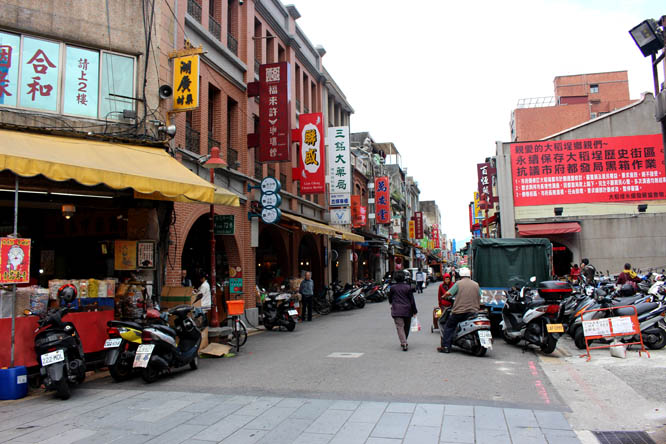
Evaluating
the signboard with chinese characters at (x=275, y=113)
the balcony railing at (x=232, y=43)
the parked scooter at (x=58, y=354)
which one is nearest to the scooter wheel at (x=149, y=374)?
the parked scooter at (x=58, y=354)

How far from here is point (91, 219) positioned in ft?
38.0

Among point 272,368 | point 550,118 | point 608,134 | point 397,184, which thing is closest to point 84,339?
point 272,368

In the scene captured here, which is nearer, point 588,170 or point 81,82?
point 81,82

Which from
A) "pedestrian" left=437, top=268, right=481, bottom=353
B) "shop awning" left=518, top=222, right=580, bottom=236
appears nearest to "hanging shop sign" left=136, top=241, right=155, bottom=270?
"pedestrian" left=437, top=268, right=481, bottom=353

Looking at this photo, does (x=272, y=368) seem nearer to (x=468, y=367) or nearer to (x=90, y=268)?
(x=468, y=367)

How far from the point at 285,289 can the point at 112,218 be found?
9.24 m

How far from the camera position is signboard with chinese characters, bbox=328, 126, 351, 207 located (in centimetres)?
2438

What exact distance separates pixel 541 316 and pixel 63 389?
333 inches

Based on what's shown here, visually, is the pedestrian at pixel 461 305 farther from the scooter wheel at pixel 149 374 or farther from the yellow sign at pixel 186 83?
the yellow sign at pixel 186 83

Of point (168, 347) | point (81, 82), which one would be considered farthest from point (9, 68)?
point (168, 347)

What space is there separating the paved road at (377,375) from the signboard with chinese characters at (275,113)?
6667mm

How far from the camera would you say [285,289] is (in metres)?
19.7

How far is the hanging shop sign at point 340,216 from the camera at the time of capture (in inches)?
1010

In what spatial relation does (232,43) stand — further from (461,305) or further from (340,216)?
(461,305)
